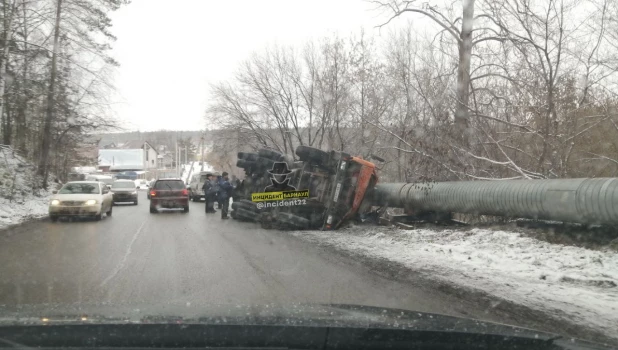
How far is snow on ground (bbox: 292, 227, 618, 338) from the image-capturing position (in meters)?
6.54

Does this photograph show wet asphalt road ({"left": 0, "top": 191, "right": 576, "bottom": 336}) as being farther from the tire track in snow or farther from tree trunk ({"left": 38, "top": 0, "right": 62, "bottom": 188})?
tree trunk ({"left": 38, "top": 0, "right": 62, "bottom": 188})

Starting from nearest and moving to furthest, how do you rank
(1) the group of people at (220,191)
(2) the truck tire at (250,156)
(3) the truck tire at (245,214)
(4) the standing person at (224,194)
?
(3) the truck tire at (245,214), (2) the truck tire at (250,156), (4) the standing person at (224,194), (1) the group of people at (220,191)

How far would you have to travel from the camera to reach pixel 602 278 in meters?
7.73

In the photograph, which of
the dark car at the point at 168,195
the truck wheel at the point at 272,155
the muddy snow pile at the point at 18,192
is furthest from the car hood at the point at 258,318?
the dark car at the point at 168,195

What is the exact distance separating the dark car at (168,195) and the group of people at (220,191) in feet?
5.11

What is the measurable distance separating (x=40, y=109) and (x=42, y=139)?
357cm

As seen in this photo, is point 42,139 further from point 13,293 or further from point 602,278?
point 602,278

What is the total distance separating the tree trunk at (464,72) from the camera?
1537 cm

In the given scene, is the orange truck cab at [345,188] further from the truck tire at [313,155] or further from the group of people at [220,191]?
the group of people at [220,191]

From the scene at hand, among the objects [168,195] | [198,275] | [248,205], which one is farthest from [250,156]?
[198,275]

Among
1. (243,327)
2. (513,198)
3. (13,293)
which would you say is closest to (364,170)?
(513,198)

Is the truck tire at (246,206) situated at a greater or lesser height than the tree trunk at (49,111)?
lesser

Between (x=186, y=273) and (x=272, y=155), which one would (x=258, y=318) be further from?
(x=272, y=155)

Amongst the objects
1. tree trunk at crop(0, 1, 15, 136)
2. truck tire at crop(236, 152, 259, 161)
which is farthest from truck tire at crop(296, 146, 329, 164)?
tree trunk at crop(0, 1, 15, 136)
